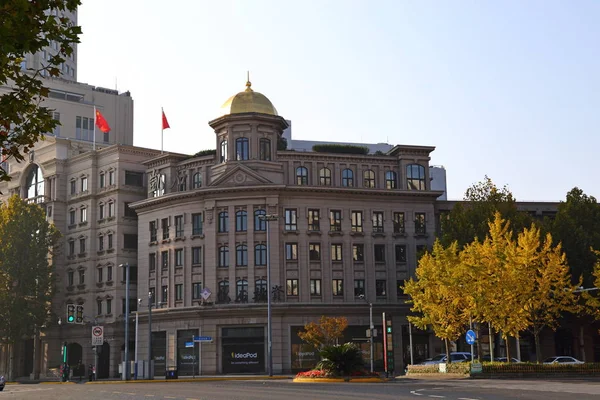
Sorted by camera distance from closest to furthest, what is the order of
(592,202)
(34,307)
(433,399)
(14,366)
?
(433,399)
(592,202)
(34,307)
(14,366)

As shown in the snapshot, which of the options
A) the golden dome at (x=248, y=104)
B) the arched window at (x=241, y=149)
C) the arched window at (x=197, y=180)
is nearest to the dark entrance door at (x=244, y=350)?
the arched window at (x=197, y=180)

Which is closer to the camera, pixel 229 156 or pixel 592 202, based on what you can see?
pixel 592 202

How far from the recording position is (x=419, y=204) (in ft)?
252

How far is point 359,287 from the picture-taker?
73.9 metres

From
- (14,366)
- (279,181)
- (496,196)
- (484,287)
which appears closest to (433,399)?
(484,287)

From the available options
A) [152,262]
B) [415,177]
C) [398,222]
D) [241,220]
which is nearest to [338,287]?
[398,222]

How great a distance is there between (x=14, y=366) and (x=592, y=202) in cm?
5654

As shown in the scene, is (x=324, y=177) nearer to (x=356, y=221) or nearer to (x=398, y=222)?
(x=356, y=221)

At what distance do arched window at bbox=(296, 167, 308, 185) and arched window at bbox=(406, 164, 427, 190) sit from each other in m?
9.51

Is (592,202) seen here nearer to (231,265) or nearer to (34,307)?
(231,265)

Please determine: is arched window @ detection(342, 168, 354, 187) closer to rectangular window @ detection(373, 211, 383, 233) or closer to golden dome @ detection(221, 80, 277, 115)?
rectangular window @ detection(373, 211, 383, 233)

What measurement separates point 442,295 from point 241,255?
21.1m

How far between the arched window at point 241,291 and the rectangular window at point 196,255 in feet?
14.1

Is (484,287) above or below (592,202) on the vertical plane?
below
